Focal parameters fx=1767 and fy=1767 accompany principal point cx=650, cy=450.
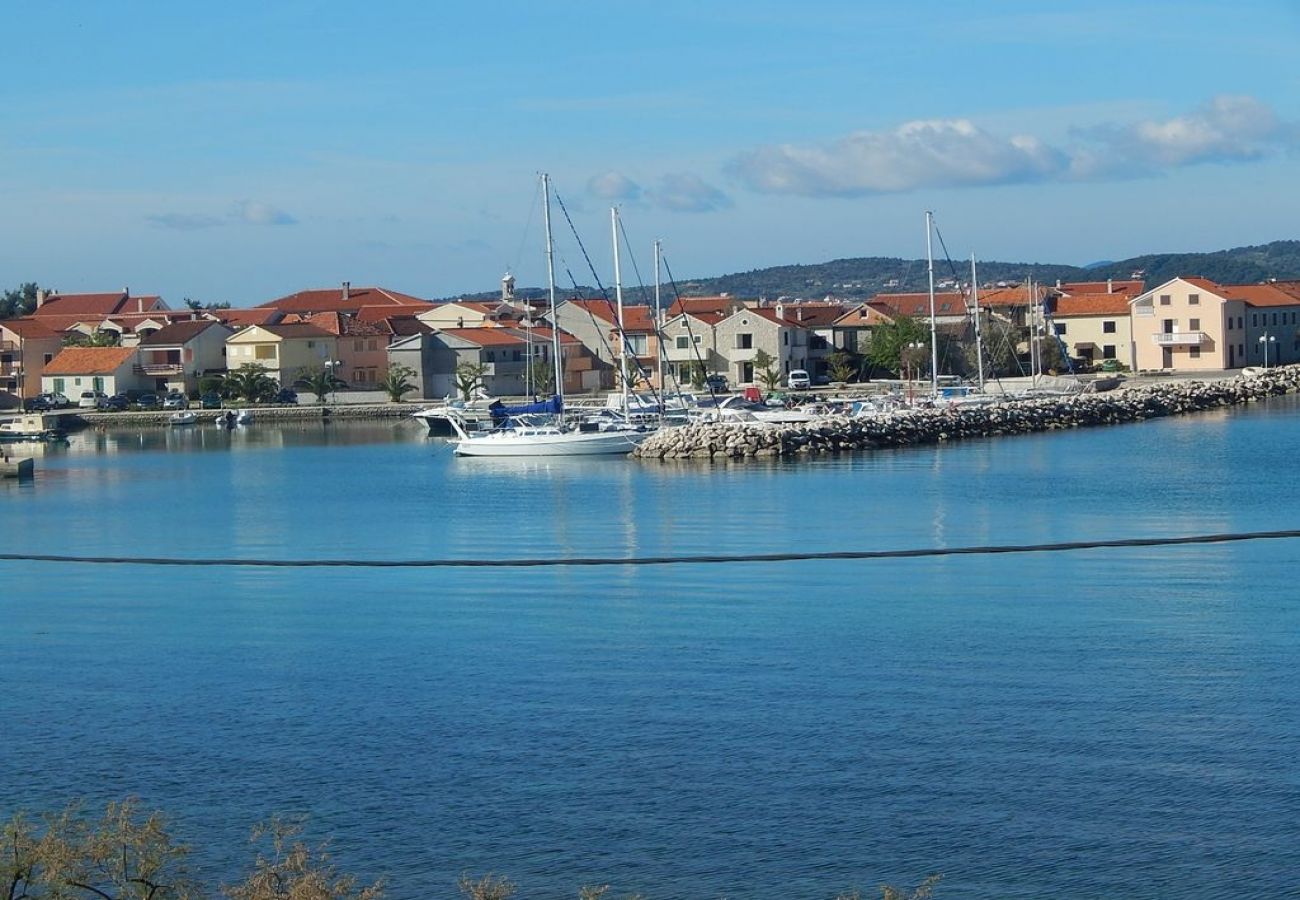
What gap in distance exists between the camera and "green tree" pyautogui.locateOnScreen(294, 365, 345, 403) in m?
61.6

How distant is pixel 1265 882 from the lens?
8805 mm

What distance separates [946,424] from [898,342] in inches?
702

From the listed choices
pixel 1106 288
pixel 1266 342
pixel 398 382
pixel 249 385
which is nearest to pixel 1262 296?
pixel 1266 342

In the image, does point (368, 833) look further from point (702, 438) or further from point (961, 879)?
point (702, 438)

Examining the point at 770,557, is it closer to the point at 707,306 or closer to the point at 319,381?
the point at 319,381

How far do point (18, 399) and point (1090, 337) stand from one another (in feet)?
126

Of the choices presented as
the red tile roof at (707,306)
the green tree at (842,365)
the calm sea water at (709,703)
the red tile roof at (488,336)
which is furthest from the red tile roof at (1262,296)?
the calm sea water at (709,703)

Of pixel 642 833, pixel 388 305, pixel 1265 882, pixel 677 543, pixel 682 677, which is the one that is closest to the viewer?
pixel 1265 882

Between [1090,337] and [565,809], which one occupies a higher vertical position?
[1090,337]

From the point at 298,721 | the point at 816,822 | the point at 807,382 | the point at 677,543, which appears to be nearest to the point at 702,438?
the point at 677,543

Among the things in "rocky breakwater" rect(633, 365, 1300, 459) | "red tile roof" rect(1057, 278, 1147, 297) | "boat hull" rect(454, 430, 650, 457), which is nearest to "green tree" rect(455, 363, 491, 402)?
"boat hull" rect(454, 430, 650, 457)

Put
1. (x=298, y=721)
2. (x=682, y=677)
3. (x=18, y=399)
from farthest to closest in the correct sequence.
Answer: (x=18, y=399)
(x=682, y=677)
(x=298, y=721)

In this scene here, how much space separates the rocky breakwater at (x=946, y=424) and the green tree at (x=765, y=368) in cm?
1148

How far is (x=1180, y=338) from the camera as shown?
6097cm
